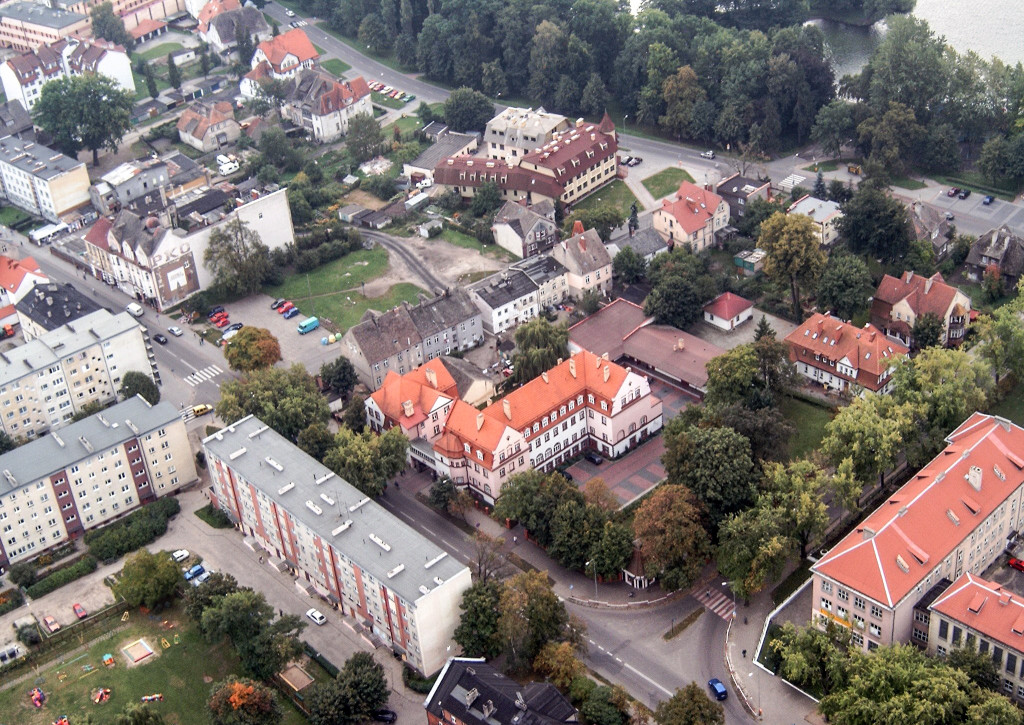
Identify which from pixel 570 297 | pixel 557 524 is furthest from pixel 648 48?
pixel 557 524

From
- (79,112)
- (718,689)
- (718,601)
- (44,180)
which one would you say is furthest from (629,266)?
(79,112)

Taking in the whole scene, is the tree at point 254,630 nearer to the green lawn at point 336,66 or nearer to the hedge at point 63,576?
the hedge at point 63,576

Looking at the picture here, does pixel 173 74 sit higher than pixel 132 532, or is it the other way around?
pixel 173 74

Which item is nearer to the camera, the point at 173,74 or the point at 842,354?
the point at 842,354

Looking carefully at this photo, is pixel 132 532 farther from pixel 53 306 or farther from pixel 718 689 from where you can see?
pixel 718 689

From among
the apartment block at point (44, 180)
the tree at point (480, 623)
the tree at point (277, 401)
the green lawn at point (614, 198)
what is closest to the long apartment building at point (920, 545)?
the tree at point (480, 623)

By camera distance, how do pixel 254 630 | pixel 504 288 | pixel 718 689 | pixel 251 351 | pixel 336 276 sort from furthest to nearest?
1. pixel 336 276
2. pixel 504 288
3. pixel 251 351
4. pixel 254 630
5. pixel 718 689

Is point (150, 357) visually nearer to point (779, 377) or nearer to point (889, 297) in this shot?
point (779, 377)

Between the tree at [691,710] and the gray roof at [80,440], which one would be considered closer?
the tree at [691,710]
